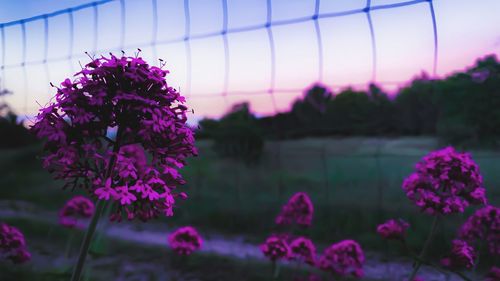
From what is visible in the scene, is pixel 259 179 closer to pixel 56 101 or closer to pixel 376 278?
pixel 376 278

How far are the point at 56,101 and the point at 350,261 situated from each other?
5.59 feet

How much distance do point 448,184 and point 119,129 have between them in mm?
1250

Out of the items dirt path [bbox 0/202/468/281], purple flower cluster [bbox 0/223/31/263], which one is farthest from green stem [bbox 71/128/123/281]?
dirt path [bbox 0/202/468/281]

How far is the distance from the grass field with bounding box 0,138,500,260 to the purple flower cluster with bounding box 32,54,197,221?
2767 mm

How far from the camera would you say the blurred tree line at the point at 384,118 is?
394cm

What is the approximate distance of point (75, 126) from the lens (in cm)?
122

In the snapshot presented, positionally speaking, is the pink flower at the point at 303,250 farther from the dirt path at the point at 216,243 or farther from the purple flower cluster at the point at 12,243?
the purple flower cluster at the point at 12,243

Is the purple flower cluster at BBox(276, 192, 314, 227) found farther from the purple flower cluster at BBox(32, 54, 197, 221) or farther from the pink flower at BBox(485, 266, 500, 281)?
the purple flower cluster at BBox(32, 54, 197, 221)

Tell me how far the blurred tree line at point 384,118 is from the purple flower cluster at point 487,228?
5.01 ft

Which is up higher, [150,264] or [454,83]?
[454,83]

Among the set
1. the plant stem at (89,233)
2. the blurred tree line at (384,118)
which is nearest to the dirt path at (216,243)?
the blurred tree line at (384,118)

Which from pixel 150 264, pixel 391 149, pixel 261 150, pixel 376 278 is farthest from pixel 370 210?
pixel 150 264

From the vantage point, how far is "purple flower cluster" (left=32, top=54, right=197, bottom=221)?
119cm

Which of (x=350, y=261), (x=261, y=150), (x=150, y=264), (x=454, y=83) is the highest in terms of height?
(x=454, y=83)
